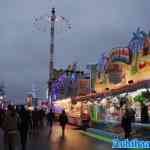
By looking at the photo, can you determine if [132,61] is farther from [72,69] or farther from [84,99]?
[72,69]

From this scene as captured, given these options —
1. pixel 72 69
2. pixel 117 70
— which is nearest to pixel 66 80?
pixel 72 69

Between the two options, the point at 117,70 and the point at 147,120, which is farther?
the point at 117,70

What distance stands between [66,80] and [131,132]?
214ft

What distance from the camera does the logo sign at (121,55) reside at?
37.3 metres

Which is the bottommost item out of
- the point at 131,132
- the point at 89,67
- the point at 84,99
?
the point at 131,132

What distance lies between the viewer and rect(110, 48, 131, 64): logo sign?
37.3 metres

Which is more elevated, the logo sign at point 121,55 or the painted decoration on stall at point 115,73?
the logo sign at point 121,55

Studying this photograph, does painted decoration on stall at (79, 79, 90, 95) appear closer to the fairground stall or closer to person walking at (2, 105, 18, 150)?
the fairground stall

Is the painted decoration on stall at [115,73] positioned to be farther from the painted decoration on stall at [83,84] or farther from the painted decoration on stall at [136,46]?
the painted decoration on stall at [83,84]

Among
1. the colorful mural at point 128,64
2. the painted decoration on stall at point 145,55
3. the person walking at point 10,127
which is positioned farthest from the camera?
the colorful mural at point 128,64

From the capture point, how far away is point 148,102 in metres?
29.8

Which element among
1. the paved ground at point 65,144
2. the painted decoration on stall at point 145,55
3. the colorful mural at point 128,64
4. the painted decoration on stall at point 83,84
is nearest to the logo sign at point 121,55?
the colorful mural at point 128,64

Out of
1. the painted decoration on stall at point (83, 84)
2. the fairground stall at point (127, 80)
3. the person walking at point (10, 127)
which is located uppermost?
the painted decoration on stall at point (83, 84)

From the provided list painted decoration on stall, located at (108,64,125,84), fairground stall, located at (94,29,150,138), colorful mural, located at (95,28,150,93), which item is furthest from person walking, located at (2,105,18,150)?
painted decoration on stall, located at (108,64,125,84)
